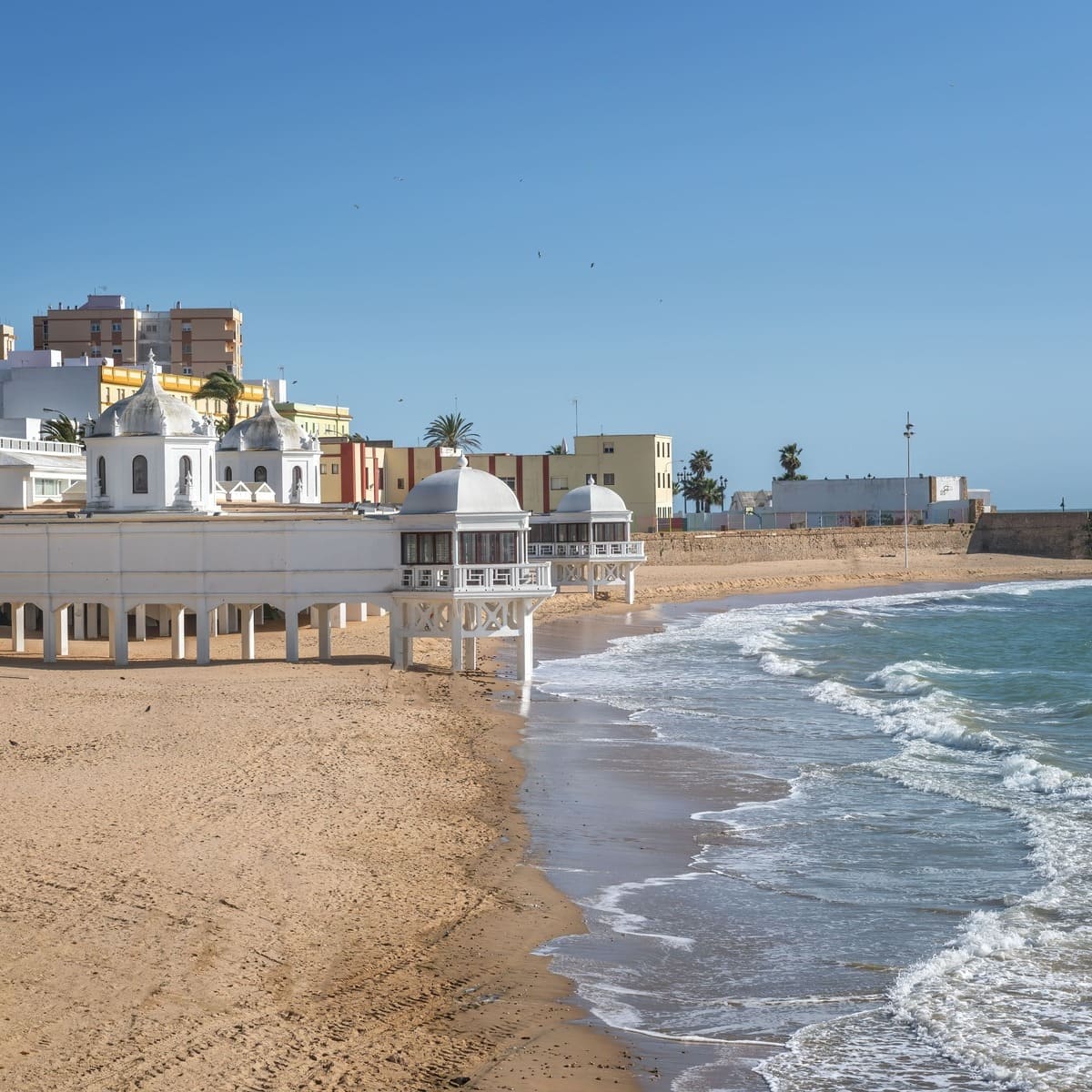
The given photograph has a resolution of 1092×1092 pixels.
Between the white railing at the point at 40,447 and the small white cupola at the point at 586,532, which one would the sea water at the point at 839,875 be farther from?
the white railing at the point at 40,447

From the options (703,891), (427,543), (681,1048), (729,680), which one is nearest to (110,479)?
(427,543)

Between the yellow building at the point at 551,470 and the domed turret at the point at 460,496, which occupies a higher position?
the yellow building at the point at 551,470

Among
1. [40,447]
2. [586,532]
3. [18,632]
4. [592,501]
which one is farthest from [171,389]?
[18,632]

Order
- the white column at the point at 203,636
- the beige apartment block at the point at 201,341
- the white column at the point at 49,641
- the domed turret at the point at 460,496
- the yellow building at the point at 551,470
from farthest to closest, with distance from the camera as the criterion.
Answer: the beige apartment block at the point at 201,341 → the yellow building at the point at 551,470 → the white column at the point at 49,641 → the white column at the point at 203,636 → the domed turret at the point at 460,496

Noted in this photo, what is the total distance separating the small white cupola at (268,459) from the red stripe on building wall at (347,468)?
23846 millimetres

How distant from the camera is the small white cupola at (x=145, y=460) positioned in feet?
137

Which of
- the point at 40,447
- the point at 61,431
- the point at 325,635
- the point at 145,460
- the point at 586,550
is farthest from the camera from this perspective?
the point at 61,431

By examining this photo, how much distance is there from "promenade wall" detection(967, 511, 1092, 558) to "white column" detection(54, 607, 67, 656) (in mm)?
72258

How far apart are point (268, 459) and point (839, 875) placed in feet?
147

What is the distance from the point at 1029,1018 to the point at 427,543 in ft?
73.3

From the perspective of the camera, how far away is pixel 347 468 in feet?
281

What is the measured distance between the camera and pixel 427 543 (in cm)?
3447

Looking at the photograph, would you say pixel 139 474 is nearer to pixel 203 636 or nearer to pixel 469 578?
pixel 203 636

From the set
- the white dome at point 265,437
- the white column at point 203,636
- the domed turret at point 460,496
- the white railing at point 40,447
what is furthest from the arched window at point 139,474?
the white dome at point 265,437
